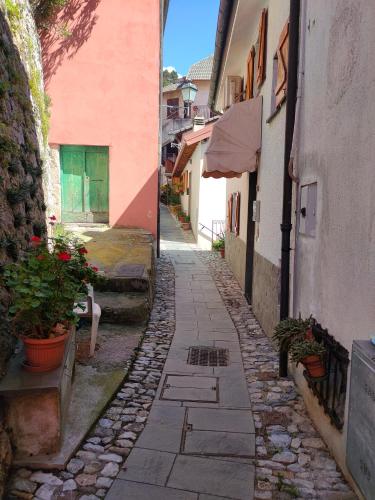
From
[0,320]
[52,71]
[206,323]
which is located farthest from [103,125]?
[0,320]

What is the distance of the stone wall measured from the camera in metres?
3.66

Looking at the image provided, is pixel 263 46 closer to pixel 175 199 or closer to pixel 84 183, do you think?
pixel 84 183

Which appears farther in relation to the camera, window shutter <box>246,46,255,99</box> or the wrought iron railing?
window shutter <box>246,46,255,99</box>

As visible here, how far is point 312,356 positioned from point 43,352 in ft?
6.51

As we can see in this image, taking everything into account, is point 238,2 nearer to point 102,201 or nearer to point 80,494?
point 102,201

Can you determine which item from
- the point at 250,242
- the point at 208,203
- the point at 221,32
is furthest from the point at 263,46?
the point at 208,203

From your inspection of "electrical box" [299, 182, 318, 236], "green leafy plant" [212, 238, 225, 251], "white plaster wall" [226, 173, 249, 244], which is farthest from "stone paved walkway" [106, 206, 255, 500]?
"green leafy plant" [212, 238, 225, 251]

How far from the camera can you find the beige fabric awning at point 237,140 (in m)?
6.20

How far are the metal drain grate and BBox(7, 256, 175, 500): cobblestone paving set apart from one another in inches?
13.7

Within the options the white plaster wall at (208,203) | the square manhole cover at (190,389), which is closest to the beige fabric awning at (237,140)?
the square manhole cover at (190,389)

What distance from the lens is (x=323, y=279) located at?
10.6 feet

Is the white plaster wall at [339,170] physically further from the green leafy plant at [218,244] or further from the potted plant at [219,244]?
the green leafy plant at [218,244]

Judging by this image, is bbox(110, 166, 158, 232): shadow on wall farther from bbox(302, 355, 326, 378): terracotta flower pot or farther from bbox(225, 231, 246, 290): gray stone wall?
bbox(302, 355, 326, 378): terracotta flower pot

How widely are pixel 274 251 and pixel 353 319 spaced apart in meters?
2.74
